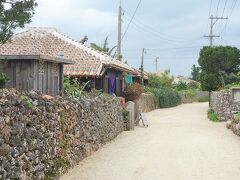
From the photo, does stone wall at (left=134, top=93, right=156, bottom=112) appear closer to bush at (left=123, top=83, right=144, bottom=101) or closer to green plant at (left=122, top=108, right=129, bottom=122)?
bush at (left=123, top=83, right=144, bottom=101)

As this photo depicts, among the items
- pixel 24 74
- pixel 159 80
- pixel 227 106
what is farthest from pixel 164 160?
pixel 159 80

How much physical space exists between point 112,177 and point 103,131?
19.9 ft

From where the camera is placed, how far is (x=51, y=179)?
32.5 feet

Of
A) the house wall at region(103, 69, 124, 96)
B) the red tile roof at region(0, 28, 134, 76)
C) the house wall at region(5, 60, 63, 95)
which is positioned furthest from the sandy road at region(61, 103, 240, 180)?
the house wall at region(103, 69, 124, 96)

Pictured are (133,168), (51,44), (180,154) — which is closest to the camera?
(133,168)

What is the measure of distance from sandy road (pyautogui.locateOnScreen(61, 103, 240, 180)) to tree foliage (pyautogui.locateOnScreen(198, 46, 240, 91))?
2201cm

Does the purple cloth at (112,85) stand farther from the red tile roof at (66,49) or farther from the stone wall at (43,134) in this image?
the stone wall at (43,134)

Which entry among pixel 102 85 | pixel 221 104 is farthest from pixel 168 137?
pixel 221 104

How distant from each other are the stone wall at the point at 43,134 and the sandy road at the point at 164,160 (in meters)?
0.50

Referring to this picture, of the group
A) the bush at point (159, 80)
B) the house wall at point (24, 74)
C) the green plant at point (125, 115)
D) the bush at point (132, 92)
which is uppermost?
the bush at point (159, 80)

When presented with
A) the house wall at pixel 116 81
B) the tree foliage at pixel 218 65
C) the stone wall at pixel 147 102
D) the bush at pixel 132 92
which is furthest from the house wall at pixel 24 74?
the tree foliage at pixel 218 65

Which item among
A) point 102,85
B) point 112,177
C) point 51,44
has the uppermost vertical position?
point 51,44

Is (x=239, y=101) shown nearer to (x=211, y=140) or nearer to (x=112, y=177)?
(x=211, y=140)

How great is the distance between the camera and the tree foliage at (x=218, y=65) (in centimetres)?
4088
